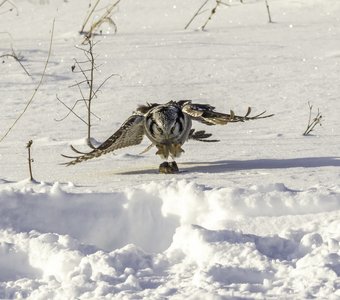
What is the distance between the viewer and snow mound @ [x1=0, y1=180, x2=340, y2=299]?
336 cm

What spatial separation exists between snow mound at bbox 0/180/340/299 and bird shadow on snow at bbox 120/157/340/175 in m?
0.76

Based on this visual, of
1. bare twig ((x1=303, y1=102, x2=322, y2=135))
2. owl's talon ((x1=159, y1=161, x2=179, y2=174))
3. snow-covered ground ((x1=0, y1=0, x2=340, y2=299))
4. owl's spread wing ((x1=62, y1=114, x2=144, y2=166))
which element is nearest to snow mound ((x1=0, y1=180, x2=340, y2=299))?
snow-covered ground ((x1=0, y1=0, x2=340, y2=299))

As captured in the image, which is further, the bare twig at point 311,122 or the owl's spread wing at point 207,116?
the bare twig at point 311,122

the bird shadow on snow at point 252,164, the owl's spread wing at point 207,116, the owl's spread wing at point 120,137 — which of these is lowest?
the bird shadow on snow at point 252,164

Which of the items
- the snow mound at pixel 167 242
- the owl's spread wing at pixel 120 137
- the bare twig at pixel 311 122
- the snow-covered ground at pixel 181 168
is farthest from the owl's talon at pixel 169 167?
the bare twig at pixel 311 122

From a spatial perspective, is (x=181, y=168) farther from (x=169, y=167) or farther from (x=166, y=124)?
(x=166, y=124)

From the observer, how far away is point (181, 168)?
17.3ft

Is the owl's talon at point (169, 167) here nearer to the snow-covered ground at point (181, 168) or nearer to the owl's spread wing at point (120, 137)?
the snow-covered ground at point (181, 168)

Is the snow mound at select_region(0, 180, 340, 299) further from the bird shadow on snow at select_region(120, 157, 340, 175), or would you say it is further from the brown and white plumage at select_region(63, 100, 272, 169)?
the bird shadow on snow at select_region(120, 157, 340, 175)

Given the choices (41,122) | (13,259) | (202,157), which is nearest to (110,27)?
(41,122)

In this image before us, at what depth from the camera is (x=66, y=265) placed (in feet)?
11.7

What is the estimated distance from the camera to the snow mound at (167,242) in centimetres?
336

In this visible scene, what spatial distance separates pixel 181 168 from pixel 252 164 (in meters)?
0.36

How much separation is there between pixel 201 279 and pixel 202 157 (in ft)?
7.32
